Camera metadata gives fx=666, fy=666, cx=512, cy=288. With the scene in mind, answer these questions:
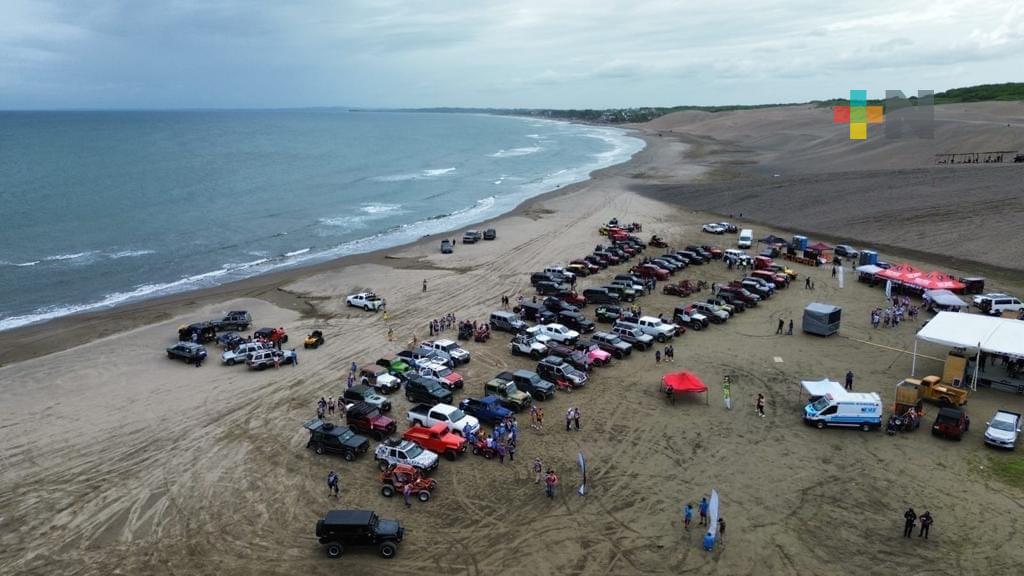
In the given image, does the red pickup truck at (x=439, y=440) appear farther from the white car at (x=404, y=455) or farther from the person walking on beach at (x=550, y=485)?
the person walking on beach at (x=550, y=485)

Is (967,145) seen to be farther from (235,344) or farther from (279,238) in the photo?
(235,344)

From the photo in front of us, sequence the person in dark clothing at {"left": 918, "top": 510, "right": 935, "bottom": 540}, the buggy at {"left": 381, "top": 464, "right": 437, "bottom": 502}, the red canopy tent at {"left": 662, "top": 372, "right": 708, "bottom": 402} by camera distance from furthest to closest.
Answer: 1. the red canopy tent at {"left": 662, "top": 372, "right": 708, "bottom": 402}
2. the buggy at {"left": 381, "top": 464, "right": 437, "bottom": 502}
3. the person in dark clothing at {"left": 918, "top": 510, "right": 935, "bottom": 540}

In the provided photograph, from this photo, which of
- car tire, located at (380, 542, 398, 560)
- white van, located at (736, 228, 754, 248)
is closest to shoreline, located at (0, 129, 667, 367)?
white van, located at (736, 228, 754, 248)

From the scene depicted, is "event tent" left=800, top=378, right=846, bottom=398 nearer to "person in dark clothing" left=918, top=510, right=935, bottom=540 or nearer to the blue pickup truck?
"person in dark clothing" left=918, top=510, right=935, bottom=540

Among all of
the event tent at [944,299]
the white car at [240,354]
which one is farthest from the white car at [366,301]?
the event tent at [944,299]

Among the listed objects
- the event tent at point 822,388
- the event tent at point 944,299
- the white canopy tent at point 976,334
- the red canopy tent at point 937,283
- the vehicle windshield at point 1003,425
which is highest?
the white canopy tent at point 976,334

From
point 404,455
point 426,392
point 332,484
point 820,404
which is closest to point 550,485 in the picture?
point 404,455
